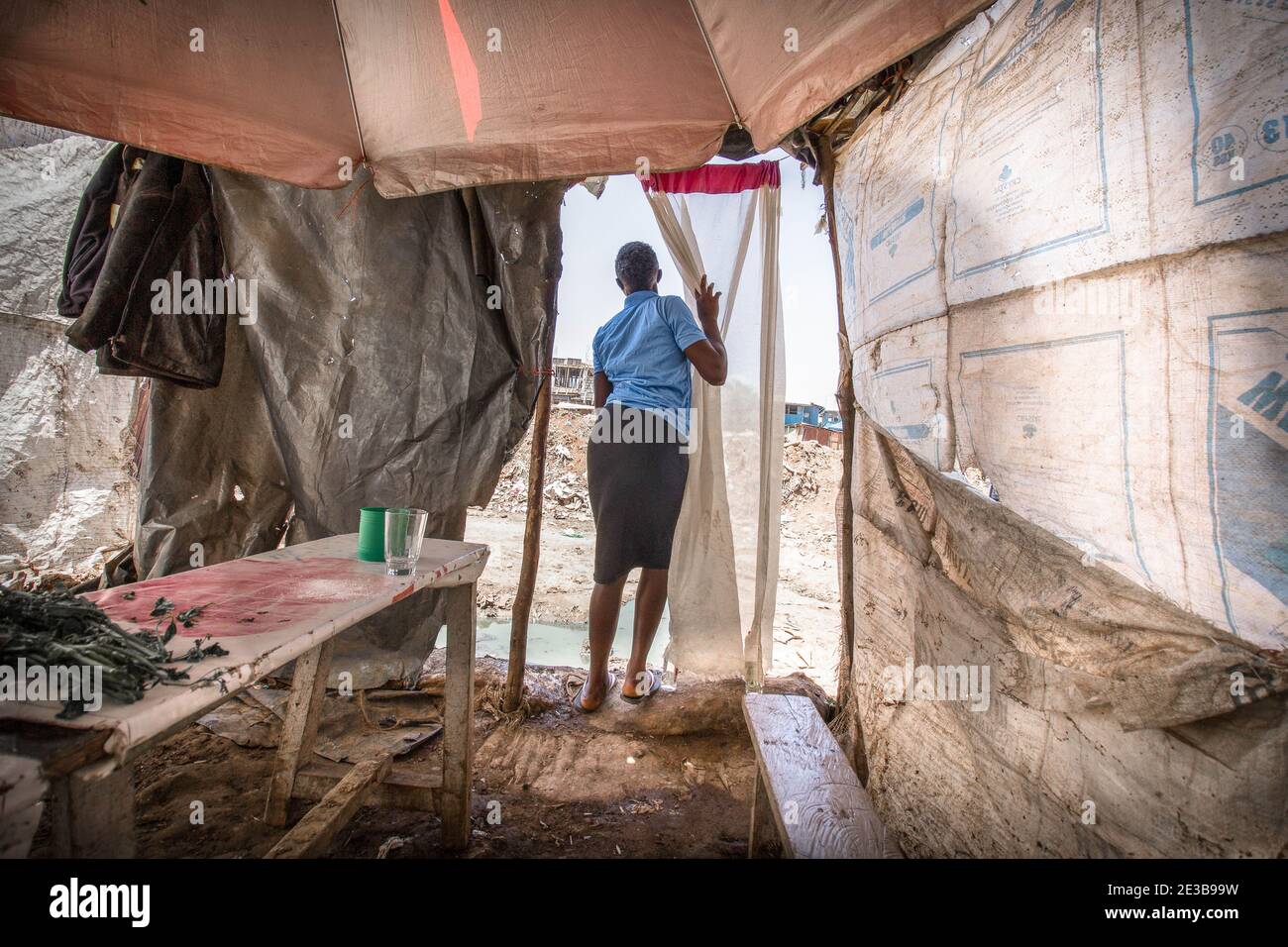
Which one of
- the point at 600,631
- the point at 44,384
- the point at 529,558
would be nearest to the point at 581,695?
the point at 600,631

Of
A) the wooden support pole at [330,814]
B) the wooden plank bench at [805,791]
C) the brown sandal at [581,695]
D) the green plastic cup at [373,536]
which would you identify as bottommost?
the brown sandal at [581,695]

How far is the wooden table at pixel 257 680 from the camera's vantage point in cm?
64

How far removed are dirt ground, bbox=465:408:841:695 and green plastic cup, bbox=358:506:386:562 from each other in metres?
2.16

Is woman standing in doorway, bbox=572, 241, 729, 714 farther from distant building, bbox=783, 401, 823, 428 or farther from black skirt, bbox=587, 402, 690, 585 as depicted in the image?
distant building, bbox=783, 401, 823, 428

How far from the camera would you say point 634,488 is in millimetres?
2443

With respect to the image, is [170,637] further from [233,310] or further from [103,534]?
[103,534]

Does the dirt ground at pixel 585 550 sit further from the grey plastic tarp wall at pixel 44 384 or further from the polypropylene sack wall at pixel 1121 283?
the grey plastic tarp wall at pixel 44 384

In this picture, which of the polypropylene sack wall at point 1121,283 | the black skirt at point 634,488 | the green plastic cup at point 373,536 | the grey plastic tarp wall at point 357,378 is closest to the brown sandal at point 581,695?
the black skirt at point 634,488

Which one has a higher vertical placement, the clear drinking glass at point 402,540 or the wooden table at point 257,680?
the clear drinking glass at point 402,540

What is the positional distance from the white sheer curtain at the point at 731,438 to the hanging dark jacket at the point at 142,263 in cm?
220

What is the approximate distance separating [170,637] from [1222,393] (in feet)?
5.90

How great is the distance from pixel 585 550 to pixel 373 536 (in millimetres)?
5620

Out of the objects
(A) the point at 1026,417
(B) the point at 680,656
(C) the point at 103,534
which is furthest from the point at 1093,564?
(C) the point at 103,534
